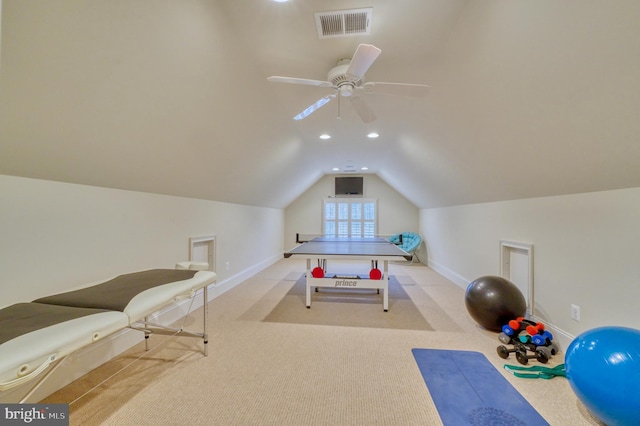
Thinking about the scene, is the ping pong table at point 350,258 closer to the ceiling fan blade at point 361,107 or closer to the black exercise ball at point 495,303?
the black exercise ball at point 495,303

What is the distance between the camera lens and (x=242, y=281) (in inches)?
182

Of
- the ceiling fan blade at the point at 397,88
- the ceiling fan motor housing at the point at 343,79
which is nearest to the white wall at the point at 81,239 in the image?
the ceiling fan motor housing at the point at 343,79

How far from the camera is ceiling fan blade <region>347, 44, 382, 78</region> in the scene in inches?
60.9

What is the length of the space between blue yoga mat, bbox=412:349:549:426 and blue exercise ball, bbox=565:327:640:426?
0.31 meters

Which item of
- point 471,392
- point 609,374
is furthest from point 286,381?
point 609,374

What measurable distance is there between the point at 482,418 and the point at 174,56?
2944mm

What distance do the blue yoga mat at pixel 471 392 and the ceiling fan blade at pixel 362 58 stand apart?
7.41 ft

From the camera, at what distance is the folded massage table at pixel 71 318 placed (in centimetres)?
86

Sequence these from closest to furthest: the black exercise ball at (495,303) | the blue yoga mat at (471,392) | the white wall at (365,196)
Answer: the blue yoga mat at (471,392) → the black exercise ball at (495,303) → the white wall at (365,196)

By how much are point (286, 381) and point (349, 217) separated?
592 cm

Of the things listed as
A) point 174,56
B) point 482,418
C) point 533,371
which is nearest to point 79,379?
point 174,56

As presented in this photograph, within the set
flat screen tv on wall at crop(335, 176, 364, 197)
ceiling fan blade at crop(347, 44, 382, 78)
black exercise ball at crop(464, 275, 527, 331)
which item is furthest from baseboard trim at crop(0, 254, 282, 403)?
flat screen tv on wall at crop(335, 176, 364, 197)

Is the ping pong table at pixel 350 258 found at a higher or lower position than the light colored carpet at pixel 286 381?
higher

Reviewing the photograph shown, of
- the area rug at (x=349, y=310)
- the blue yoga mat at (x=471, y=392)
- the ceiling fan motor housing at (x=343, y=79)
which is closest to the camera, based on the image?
the blue yoga mat at (x=471, y=392)
